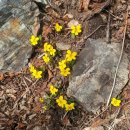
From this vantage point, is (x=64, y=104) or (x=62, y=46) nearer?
(x=64, y=104)

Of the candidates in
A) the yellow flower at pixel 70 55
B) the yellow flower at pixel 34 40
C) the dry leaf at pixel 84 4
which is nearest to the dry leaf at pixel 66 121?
the yellow flower at pixel 70 55

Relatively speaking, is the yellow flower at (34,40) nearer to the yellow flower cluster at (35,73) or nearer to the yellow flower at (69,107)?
the yellow flower cluster at (35,73)

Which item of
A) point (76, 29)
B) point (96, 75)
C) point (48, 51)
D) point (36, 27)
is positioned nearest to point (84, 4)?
point (76, 29)

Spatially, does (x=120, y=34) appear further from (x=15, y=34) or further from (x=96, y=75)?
(x=15, y=34)

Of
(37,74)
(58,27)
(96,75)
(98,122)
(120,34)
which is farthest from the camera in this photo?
(58,27)

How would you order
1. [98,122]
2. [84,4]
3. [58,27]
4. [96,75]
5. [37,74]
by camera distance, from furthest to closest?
[84,4]
[58,27]
[37,74]
[96,75]
[98,122]

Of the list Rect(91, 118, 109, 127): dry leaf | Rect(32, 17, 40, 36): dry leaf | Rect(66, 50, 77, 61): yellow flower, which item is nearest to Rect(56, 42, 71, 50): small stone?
Rect(66, 50, 77, 61): yellow flower

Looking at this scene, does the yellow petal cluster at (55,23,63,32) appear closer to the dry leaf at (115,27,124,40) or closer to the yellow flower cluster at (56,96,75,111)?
the dry leaf at (115,27,124,40)
